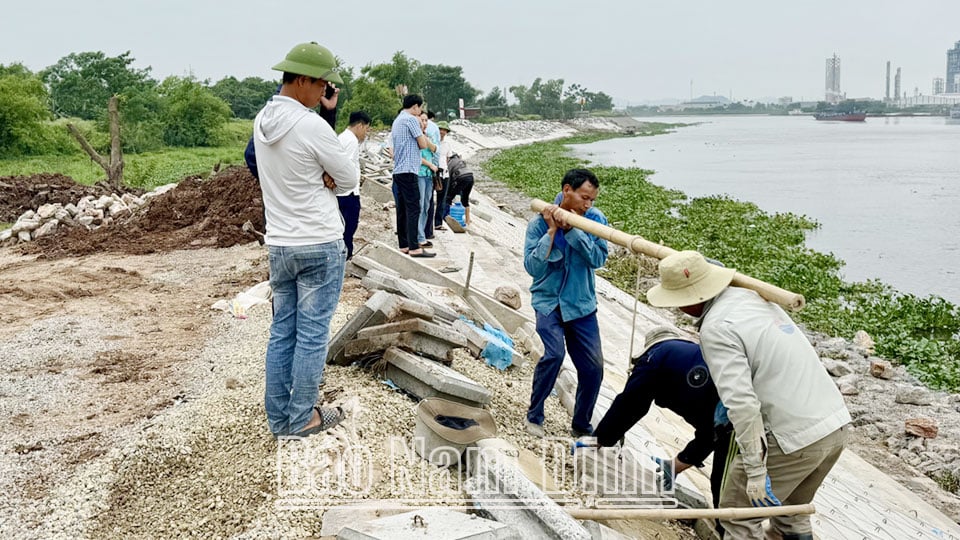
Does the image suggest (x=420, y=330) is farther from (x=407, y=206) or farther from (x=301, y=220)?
(x=407, y=206)

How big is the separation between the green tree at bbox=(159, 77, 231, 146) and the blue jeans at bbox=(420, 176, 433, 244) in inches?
1357

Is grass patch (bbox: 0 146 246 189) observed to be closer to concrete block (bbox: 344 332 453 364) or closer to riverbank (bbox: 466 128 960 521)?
riverbank (bbox: 466 128 960 521)

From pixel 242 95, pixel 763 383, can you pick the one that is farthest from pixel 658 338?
pixel 242 95

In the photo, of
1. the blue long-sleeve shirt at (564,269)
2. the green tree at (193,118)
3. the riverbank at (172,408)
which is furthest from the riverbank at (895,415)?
the green tree at (193,118)

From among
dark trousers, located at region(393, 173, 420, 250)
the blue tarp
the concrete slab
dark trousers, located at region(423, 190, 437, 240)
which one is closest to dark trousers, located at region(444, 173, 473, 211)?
dark trousers, located at region(423, 190, 437, 240)

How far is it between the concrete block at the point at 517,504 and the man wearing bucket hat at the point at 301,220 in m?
1.03

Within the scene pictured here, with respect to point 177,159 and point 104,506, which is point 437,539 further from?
point 177,159

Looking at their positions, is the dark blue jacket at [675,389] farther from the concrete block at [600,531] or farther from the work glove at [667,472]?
the concrete block at [600,531]

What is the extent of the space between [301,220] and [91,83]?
5447 cm

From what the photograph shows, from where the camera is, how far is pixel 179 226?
13.0 m

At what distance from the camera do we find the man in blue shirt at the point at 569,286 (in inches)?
187

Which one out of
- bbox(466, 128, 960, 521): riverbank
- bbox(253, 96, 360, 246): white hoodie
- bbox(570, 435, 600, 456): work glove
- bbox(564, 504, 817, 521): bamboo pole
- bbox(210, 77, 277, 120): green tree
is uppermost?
bbox(210, 77, 277, 120): green tree

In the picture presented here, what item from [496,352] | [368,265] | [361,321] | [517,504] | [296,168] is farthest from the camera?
[368,265]

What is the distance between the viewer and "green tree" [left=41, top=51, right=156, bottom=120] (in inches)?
1973
